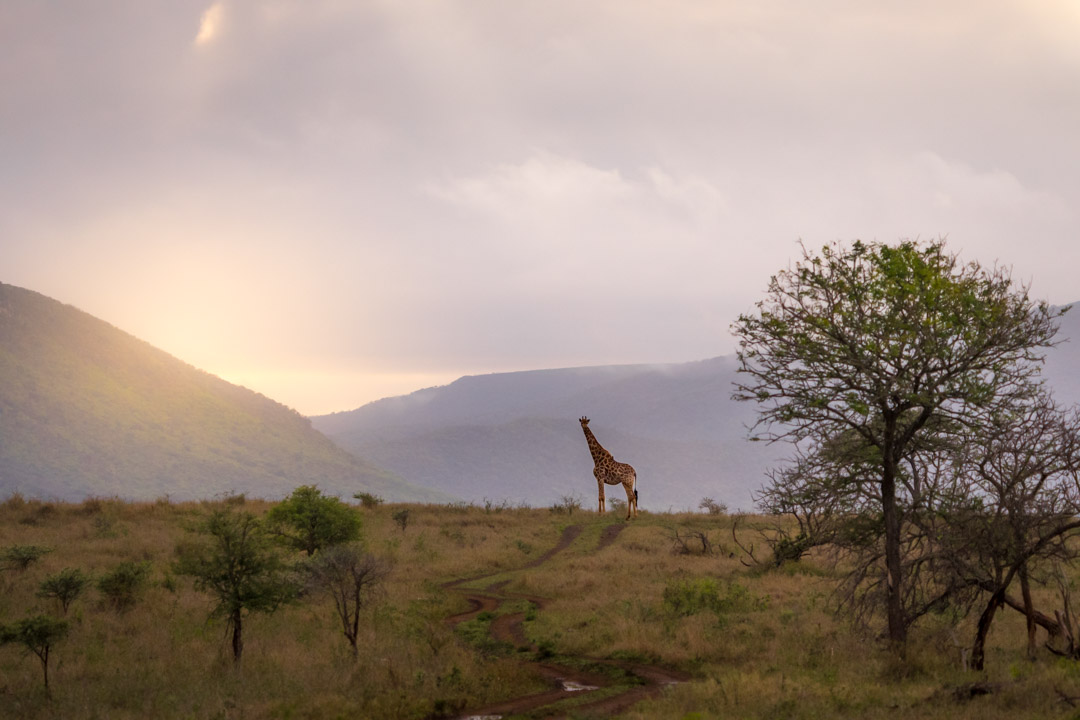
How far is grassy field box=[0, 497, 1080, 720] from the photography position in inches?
569

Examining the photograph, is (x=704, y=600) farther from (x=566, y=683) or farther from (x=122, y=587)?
(x=122, y=587)

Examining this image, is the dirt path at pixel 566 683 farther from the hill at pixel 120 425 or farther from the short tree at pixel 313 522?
the hill at pixel 120 425

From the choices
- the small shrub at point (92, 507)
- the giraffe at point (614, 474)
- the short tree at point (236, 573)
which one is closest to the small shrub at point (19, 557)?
the short tree at point (236, 573)

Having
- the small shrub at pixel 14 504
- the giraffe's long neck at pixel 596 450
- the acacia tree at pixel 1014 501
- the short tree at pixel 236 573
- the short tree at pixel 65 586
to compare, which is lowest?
the short tree at pixel 65 586

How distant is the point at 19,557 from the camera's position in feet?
91.1

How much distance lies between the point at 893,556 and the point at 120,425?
15146cm

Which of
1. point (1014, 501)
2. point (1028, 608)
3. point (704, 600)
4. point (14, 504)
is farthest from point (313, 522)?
point (1014, 501)

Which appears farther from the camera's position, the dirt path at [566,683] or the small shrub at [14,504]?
the small shrub at [14,504]

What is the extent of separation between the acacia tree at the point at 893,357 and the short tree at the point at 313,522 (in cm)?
2250

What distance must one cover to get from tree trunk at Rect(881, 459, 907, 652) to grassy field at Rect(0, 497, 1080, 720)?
0.44m

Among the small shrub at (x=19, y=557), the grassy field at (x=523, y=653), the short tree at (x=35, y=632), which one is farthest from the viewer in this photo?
the small shrub at (x=19, y=557)

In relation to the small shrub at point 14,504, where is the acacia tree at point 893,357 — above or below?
above

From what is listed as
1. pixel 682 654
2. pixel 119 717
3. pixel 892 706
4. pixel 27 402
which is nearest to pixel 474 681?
pixel 682 654

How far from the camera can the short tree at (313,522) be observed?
3362 cm
